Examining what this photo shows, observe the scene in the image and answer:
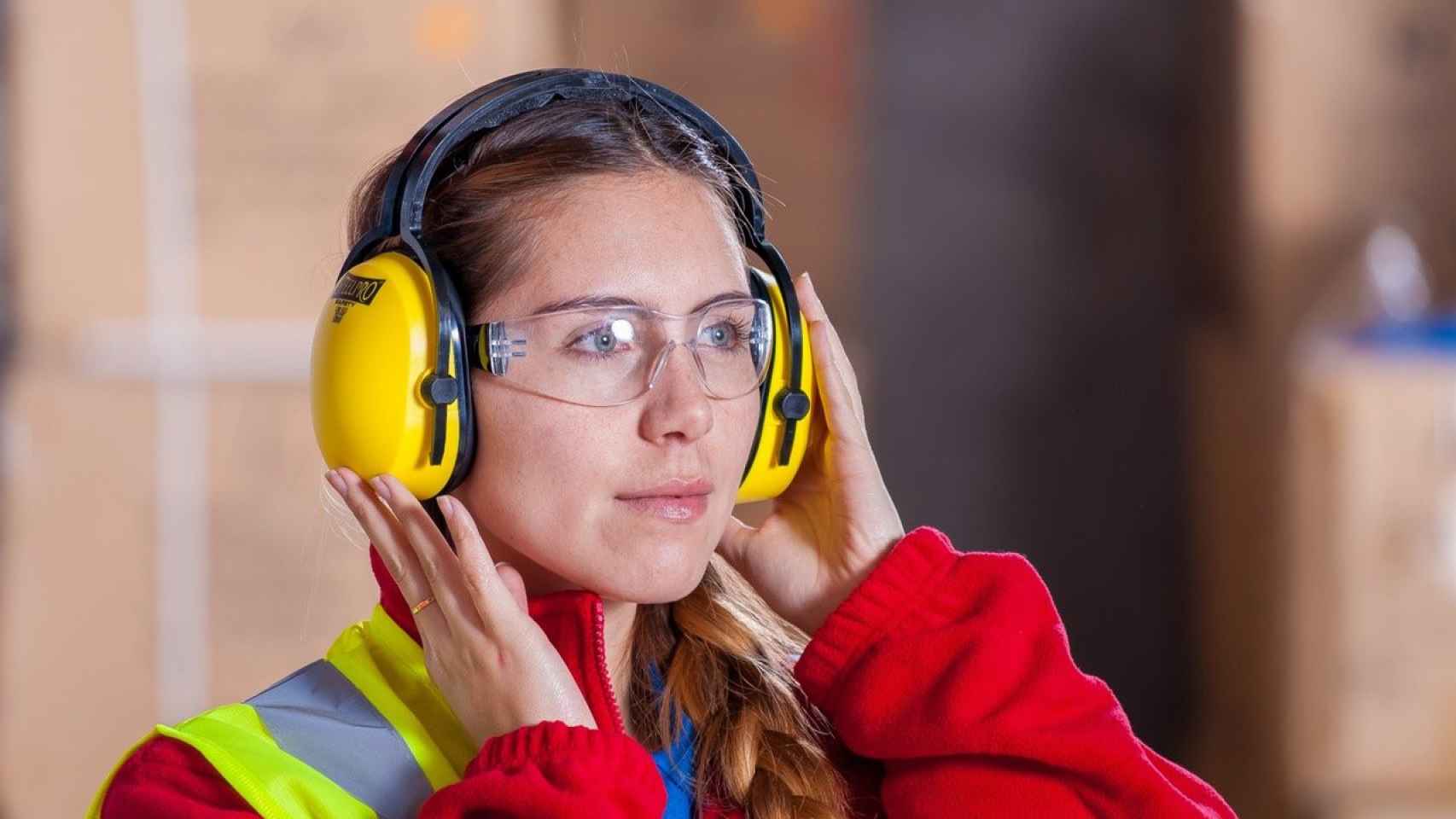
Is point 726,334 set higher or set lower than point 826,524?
higher

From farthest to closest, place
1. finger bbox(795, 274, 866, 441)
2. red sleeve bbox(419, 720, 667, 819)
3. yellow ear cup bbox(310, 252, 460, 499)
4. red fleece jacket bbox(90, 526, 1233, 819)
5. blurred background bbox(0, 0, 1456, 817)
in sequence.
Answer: blurred background bbox(0, 0, 1456, 817) < finger bbox(795, 274, 866, 441) < red fleece jacket bbox(90, 526, 1233, 819) < yellow ear cup bbox(310, 252, 460, 499) < red sleeve bbox(419, 720, 667, 819)

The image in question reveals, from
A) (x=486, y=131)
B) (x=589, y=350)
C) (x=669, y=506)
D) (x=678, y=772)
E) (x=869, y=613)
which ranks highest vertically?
(x=486, y=131)

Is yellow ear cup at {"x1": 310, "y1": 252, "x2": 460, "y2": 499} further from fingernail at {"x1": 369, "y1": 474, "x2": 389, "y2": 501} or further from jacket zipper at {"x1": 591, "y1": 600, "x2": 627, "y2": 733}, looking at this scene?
jacket zipper at {"x1": 591, "y1": 600, "x2": 627, "y2": 733}

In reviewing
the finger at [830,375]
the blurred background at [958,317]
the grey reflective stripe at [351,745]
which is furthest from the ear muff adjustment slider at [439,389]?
the blurred background at [958,317]

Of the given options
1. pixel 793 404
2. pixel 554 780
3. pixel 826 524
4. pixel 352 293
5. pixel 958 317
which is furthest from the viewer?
pixel 958 317

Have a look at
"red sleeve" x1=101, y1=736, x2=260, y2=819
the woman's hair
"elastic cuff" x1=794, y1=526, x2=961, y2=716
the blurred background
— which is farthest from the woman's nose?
the blurred background

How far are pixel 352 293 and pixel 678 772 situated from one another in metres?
0.43

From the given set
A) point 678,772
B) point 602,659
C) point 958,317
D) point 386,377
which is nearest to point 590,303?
point 386,377

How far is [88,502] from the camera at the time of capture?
9.78 ft

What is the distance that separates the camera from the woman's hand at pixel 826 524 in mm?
1438

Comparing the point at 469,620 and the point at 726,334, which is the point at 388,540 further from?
the point at 726,334

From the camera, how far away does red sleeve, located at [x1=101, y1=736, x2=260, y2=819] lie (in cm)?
113

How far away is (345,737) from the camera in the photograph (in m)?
1.21

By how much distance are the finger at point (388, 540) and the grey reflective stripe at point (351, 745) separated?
0.08m
